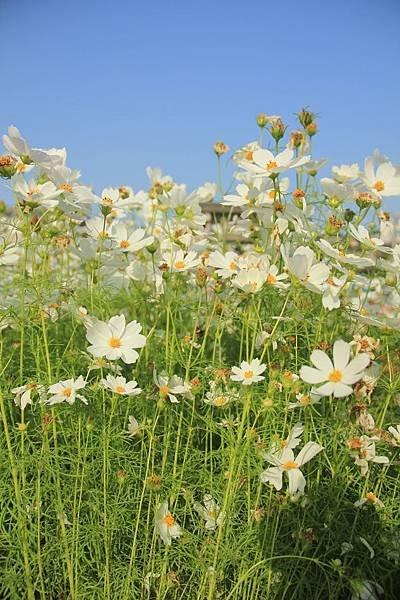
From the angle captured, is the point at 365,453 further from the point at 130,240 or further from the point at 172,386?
the point at 130,240

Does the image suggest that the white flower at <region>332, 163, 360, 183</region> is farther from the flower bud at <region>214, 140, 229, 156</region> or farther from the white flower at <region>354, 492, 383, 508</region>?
the white flower at <region>354, 492, 383, 508</region>

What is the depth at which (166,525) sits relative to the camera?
5.12ft

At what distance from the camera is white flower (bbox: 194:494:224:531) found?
157 cm

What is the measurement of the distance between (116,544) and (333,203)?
3.17 feet

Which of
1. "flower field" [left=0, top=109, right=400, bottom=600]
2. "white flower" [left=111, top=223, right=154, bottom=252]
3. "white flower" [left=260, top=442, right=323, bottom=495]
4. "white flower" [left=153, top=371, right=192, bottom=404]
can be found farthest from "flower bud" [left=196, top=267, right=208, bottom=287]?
"white flower" [left=260, top=442, right=323, bottom=495]

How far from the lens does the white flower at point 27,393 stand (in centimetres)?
156

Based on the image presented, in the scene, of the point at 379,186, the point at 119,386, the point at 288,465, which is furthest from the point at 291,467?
the point at 379,186

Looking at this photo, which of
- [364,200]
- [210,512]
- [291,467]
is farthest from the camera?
[364,200]

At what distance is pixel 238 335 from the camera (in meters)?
2.38

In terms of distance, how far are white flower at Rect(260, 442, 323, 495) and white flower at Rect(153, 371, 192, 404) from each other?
9.8 inches

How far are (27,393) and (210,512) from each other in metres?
0.48

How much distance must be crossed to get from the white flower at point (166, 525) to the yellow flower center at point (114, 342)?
0.37 m

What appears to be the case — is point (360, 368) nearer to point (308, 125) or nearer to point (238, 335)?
point (308, 125)

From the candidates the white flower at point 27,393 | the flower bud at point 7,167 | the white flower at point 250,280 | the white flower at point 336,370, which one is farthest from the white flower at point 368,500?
the flower bud at point 7,167
